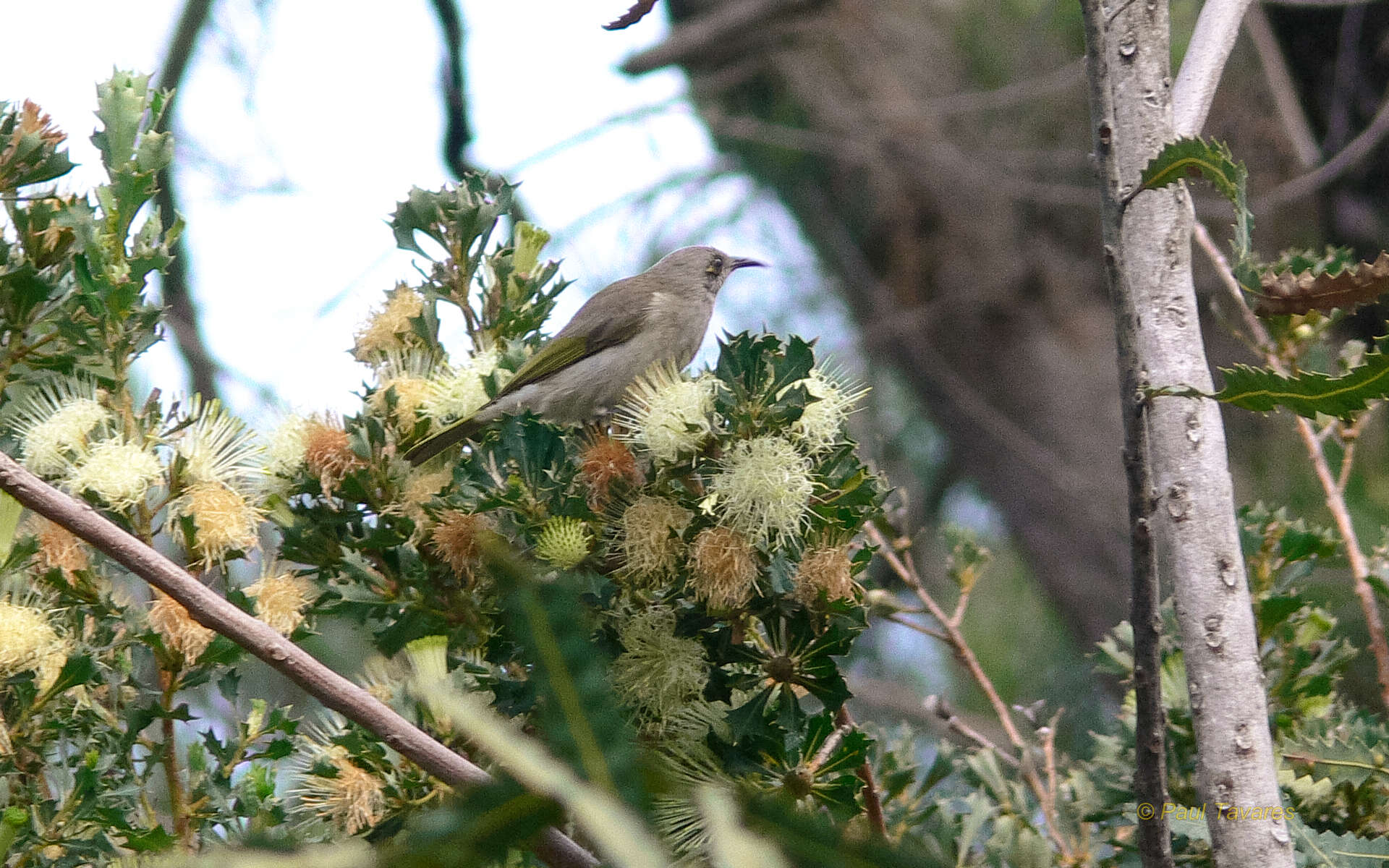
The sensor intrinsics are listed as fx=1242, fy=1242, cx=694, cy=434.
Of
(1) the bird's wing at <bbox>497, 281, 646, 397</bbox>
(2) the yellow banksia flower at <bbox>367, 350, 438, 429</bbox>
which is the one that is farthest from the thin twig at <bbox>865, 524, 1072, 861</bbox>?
(1) the bird's wing at <bbox>497, 281, 646, 397</bbox>

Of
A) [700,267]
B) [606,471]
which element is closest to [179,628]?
[606,471]

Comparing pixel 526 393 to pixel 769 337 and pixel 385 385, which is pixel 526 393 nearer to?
pixel 385 385

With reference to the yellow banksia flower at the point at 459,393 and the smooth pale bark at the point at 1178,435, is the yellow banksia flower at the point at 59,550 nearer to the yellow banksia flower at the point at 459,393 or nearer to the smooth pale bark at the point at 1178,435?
the yellow banksia flower at the point at 459,393

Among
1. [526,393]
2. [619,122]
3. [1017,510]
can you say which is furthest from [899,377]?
[526,393]

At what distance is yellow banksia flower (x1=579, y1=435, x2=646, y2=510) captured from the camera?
5.01 feet

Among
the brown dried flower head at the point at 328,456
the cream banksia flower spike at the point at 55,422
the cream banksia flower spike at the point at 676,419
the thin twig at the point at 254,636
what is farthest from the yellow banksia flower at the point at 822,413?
the cream banksia flower spike at the point at 55,422

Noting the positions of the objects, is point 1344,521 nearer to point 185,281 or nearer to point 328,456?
point 328,456

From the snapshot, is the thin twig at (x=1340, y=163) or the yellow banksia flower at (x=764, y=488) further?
the thin twig at (x=1340, y=163)

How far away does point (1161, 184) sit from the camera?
1.30m

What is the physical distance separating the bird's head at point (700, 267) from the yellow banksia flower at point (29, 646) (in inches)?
105

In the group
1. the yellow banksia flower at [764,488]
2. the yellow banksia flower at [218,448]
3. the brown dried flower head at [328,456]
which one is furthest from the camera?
the brown dried flower head at [328,456]

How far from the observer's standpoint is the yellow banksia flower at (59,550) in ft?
5.32

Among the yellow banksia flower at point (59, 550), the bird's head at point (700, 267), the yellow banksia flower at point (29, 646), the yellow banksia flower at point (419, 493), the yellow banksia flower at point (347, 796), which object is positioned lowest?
the yellow banksia flower at point (347, 796)

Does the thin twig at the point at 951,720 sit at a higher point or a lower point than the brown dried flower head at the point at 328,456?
lower
